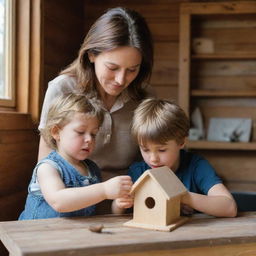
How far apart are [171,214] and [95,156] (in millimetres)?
604

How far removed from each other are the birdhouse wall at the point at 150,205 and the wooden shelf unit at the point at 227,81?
1873 mm

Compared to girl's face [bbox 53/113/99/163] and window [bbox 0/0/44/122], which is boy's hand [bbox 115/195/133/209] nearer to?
girl's face [bbox 53/113/99/163]

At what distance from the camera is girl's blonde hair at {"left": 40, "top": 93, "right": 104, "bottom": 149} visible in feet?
4.58

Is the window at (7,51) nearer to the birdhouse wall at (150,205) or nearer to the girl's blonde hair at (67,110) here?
the girl's blonde hair at (67,110)

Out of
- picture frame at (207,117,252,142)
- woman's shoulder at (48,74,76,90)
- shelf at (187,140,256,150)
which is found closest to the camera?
woman's shoulder at (48,74,76,90)

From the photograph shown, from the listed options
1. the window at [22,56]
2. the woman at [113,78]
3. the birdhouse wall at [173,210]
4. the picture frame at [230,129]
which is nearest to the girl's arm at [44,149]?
the woman at [113,78]

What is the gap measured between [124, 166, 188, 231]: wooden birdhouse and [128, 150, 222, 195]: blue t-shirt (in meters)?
0.23

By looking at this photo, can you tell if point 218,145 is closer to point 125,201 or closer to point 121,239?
point 125,201

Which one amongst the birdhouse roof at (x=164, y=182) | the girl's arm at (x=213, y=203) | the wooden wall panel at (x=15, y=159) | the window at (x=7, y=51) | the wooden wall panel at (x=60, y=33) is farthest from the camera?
the wooden wall panel at (x=60, y=33)

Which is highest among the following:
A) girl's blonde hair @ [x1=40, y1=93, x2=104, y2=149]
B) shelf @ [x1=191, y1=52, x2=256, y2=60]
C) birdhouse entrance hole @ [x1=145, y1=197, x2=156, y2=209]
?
shelf @ [x1=191, y1=52, x2=256, y2=60]

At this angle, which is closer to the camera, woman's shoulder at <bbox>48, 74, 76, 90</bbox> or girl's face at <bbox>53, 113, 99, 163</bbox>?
girl's face at <bbox>53, 113, 99, 163</bbox>

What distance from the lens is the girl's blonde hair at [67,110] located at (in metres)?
1.39

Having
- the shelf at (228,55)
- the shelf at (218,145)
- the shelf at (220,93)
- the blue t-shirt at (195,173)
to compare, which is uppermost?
the shelf at (228,55)

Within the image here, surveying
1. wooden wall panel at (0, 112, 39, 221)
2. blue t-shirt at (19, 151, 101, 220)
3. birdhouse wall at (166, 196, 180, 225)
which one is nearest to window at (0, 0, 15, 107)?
wooden wall panel at (0, 112, 39, 221)
